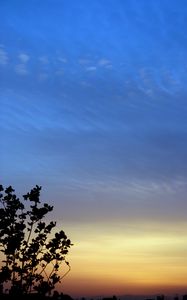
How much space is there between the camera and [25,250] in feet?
61.8

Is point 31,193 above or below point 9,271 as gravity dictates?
above

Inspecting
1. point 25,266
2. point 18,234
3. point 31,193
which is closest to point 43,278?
point 25,266

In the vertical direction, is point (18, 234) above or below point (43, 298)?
above

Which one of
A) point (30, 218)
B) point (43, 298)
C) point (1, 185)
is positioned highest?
point (1, 185)

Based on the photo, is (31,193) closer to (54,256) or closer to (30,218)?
(30,218)

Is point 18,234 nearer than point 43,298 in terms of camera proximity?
Yes

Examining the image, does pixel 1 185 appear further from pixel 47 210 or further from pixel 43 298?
pixel 43 298

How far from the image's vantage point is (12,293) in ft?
62.4

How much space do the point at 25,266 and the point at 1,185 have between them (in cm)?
352

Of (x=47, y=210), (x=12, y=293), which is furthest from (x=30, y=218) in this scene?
(x=12, y=293)

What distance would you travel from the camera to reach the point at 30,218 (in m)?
19.2

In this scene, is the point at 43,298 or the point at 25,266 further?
the point at 43,298

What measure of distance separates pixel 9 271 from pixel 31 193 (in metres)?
3.33

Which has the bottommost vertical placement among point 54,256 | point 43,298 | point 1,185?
point 43,298
